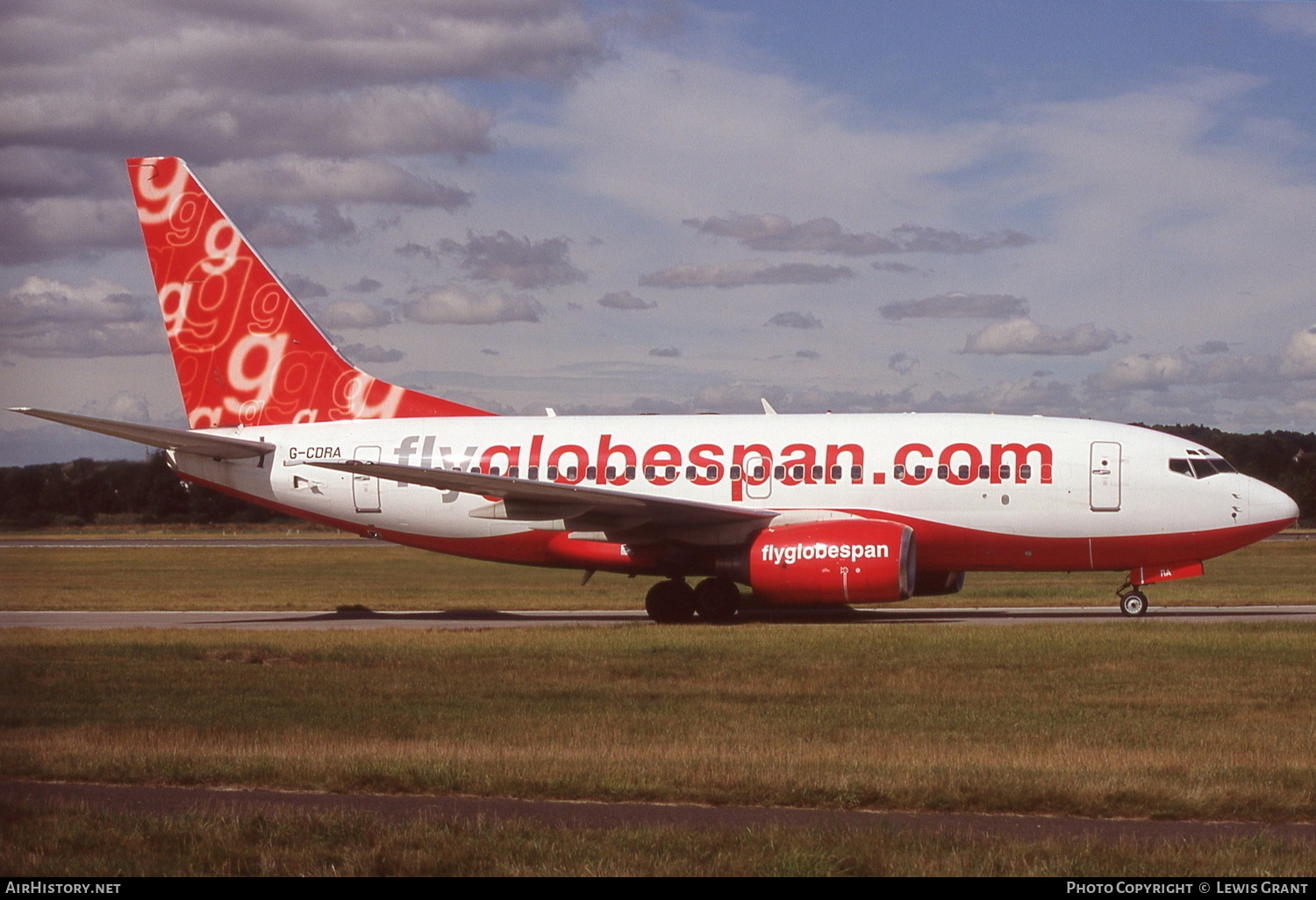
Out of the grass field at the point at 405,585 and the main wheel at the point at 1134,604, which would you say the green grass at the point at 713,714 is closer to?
the main wheel at the point at 1134,604

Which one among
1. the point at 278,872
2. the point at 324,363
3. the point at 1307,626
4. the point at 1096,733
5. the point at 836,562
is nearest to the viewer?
the point at 278,872

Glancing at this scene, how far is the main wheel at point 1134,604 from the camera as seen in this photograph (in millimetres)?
26359

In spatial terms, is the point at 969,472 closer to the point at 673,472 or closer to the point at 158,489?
the point at 673,472

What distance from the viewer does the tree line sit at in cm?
2935

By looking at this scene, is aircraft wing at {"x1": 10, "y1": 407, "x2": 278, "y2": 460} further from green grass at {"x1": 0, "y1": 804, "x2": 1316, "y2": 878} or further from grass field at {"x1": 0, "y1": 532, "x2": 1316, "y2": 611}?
green grass at {"x1": 0, "y1": 804, "x2": 1316, "y2": 878}

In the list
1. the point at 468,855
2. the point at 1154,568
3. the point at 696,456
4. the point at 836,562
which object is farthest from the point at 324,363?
the point at 468,855

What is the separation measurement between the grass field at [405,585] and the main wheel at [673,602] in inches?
157

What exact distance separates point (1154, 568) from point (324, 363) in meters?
17.9

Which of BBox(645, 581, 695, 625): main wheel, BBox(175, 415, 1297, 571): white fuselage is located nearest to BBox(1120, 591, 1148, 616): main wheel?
BBox(175, 415, 1297, 571): white fuselage

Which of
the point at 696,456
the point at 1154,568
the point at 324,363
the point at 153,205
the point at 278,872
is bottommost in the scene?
the point at 278,872

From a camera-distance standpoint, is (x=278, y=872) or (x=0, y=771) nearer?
(x=278, y=872)

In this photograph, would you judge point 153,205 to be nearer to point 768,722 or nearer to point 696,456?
point 696,456

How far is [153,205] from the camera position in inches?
1217

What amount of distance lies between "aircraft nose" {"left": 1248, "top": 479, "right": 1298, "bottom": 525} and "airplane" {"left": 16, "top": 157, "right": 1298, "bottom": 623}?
0.04m
